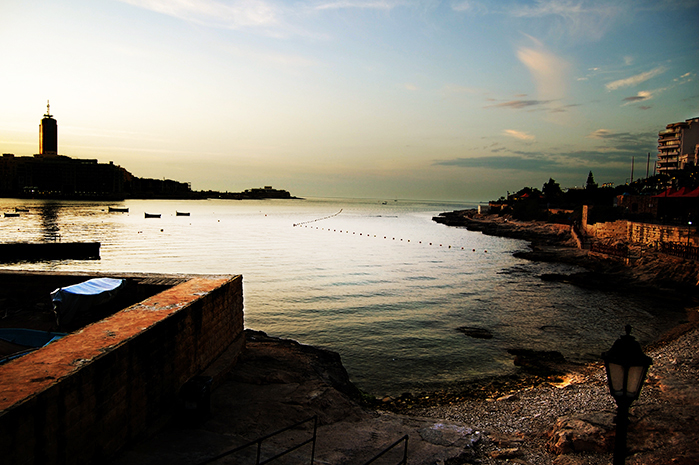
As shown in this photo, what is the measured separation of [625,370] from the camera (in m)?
4.00

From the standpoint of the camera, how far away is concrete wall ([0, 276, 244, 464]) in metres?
4.75

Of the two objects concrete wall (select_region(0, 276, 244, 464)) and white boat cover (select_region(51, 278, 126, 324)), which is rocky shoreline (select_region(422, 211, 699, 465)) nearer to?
concrete wall (select_region(0, 276, 244, 464))

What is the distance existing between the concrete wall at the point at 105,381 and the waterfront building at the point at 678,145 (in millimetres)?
121810

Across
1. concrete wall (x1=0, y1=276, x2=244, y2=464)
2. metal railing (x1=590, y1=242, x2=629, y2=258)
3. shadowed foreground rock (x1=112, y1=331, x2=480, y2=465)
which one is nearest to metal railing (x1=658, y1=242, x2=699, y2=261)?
metal railing (x1=590, y1=242, x2=629, y2=258)

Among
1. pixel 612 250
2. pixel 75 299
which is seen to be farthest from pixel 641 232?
pixel 75 299

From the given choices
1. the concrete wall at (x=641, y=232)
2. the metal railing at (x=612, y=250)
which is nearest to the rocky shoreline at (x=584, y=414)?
the concrete wall at (x=641, y=232)

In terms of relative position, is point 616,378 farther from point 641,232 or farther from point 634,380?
point 641,232

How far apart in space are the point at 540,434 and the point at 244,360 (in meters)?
7.95

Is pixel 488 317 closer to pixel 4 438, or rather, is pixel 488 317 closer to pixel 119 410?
pixel 119 410

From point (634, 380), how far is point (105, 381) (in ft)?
22.0

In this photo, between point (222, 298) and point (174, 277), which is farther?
point (174, 277)

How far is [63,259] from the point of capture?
4203 cm

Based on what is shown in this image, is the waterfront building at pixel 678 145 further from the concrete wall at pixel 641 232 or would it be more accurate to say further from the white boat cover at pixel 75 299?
the white boat cover at pixel 75 299

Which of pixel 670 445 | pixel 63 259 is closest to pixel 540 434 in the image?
pixel 670 445
